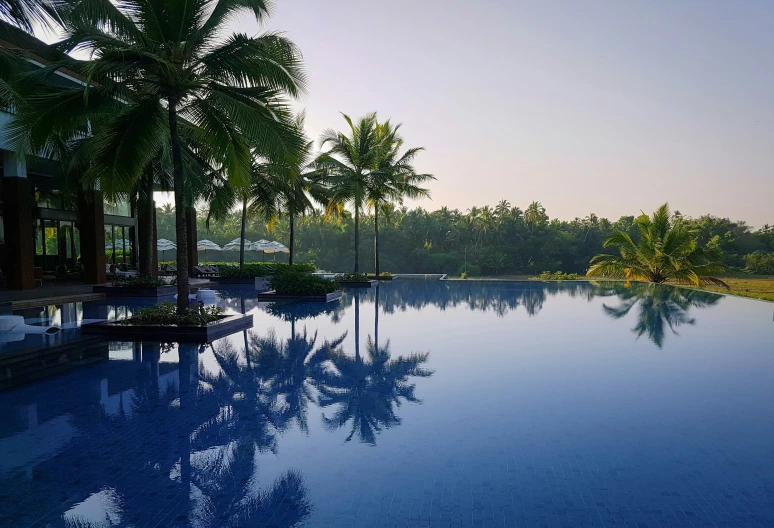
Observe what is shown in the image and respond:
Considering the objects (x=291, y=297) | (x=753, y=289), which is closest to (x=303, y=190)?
(x=291, y=297)

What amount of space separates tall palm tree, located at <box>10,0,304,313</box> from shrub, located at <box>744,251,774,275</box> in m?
50.0

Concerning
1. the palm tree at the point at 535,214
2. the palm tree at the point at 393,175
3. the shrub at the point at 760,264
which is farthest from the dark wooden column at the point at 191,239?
the shrub at the point at 760,264

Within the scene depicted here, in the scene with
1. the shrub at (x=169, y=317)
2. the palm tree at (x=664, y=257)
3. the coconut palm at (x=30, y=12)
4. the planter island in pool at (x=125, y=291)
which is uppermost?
the coconut palm at (x=30, y=12)

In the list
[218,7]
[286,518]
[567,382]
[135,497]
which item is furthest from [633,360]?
[218,7]

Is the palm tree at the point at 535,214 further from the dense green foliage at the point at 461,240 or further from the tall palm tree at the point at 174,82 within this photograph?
the tall palm tree at the point at 174,82

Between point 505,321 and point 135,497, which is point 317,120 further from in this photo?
point 135,497

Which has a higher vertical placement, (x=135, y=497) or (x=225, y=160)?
(x=225, y=160)

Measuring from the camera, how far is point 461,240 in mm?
53031

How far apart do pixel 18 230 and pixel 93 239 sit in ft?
11.1

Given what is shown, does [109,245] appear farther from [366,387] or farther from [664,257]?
[664,257]

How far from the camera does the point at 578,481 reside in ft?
12.2

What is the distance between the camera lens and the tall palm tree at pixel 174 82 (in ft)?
25.8

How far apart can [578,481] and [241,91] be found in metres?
7.96

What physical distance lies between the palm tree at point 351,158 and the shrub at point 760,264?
135 ft
